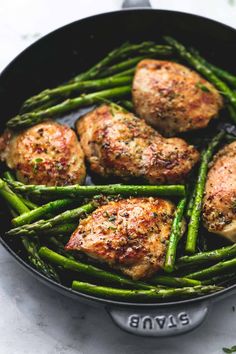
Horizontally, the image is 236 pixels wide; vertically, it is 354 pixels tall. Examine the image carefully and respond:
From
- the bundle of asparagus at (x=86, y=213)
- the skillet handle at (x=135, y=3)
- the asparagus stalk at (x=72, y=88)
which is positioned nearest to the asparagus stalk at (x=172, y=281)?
the bundle of asparagus at (x=86, y=213)

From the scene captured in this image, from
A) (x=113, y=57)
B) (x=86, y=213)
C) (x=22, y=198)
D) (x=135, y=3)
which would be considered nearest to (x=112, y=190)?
(x=86, y=213)

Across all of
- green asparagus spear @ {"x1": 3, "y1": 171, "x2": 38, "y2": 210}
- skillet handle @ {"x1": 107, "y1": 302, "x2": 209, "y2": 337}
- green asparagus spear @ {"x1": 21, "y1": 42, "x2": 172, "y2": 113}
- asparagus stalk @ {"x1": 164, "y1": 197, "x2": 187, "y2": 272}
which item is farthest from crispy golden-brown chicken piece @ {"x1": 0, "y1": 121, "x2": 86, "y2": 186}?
skillet handle @ {"x1": 107, "y1": 302, "x2": 209, "y2": 337}

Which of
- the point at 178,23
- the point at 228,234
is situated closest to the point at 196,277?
the point at 228,234

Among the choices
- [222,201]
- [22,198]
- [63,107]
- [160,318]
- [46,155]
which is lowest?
[160,318]

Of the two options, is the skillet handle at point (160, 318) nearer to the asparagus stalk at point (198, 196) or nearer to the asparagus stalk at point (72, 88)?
the asparagus stalk at point (198, 196)

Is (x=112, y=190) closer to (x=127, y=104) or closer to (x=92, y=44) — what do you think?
(x=127, y=104)

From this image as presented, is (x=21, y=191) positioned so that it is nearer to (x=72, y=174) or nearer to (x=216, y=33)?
(x=72, y=174)
